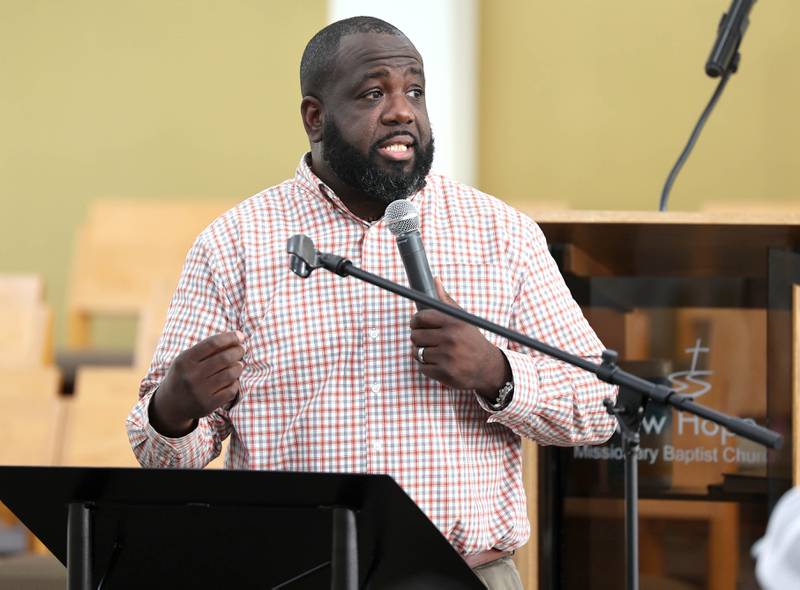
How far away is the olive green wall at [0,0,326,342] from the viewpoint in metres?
4.92

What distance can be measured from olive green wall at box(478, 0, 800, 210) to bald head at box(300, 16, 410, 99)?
2.84 meters

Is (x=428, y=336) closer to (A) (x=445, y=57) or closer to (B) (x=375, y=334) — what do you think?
(B) (x=375, y=334)

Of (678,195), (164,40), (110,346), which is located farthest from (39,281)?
(678,195)

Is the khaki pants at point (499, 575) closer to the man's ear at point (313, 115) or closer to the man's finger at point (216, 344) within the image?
the man's finger at point (216, 344)

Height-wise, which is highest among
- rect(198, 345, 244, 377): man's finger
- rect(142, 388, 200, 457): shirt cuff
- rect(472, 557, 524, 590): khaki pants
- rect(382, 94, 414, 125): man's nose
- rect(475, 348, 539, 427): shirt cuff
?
rect(382, 94, 414, 125): man's nose

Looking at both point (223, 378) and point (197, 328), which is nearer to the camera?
point (223, 378)

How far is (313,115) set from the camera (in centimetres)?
163

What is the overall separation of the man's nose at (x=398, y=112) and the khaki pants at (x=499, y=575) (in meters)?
0.55

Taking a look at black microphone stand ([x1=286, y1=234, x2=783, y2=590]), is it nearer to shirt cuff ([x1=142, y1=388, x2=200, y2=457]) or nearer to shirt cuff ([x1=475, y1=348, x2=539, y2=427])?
shirt cuff ([x1=475, y1=348, x2=539, y2=427])

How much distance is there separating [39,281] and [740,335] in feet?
9.09

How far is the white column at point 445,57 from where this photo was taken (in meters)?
4.02

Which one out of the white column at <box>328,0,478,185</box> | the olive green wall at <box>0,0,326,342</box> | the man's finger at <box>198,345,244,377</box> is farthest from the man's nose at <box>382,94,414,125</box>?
the olive green wall at <box>0,0,326,342</box>

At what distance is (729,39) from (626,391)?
3.47 ft

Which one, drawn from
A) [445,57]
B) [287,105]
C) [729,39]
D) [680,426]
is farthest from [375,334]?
[287,105]
